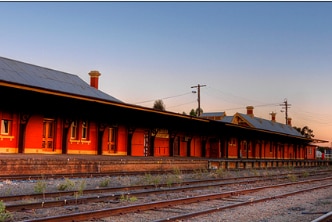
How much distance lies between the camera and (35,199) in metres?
10.0

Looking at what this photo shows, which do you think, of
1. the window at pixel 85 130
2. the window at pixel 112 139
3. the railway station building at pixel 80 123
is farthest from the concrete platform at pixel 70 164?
the window at pixel 85 130

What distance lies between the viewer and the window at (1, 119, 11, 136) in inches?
790

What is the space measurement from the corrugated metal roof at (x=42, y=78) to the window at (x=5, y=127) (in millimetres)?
2228

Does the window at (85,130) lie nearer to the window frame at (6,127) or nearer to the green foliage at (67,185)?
the window frame at (6,127)

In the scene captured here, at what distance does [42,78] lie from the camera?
1010 inches

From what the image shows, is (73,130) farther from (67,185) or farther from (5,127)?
(67,185)

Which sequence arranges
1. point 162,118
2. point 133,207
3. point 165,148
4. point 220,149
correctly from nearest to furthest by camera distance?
point 133,207, point 162,118, point 165,148, point 220,149

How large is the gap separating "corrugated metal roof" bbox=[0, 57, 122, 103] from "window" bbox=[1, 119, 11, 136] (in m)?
2.23

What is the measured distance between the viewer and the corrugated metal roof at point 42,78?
22.8 m

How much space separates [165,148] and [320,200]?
20061 millimetres

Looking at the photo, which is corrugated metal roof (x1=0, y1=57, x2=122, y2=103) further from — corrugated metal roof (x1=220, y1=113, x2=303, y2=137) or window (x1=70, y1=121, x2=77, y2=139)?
corrugated metal roof (x1=220, y1=113, x2=303, y2=137)

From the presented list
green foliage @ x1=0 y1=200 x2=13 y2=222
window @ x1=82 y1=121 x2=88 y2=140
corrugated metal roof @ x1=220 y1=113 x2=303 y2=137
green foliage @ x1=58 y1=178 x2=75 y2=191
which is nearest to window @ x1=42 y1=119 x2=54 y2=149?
window @ x1=82 y1=121 x2=88 y2=140

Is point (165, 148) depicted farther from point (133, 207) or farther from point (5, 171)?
point (133, 207)

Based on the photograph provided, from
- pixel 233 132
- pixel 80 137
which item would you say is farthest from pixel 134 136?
pixel 233 132
